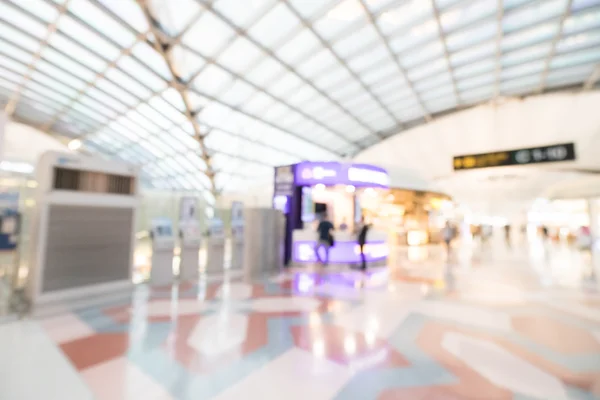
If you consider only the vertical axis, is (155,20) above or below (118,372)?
above

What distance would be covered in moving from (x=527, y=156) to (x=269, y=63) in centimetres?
1303

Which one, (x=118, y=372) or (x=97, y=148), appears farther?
(x=97, y=148)

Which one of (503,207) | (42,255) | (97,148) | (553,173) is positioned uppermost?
(97,148)

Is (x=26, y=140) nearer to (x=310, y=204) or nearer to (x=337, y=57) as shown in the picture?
(x=337, y=57)

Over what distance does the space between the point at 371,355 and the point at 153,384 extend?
1615 mm

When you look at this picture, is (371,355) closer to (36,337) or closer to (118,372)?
(118,372)

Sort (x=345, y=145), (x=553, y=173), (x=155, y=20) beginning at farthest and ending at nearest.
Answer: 1. (x=345, y=145)
2. (x=553, y=173)
3. (x=155, y=20)

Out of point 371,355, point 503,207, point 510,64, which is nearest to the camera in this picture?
point 371,355

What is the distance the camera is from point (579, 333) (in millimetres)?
2678

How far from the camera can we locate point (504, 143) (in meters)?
20.5

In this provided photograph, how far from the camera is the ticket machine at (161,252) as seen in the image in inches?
185

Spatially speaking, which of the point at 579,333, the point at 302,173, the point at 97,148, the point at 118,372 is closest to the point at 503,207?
the point at 302,173

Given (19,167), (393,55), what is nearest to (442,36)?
(393,55)

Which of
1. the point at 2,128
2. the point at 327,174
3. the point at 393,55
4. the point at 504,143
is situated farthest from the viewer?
the point at 504,143
